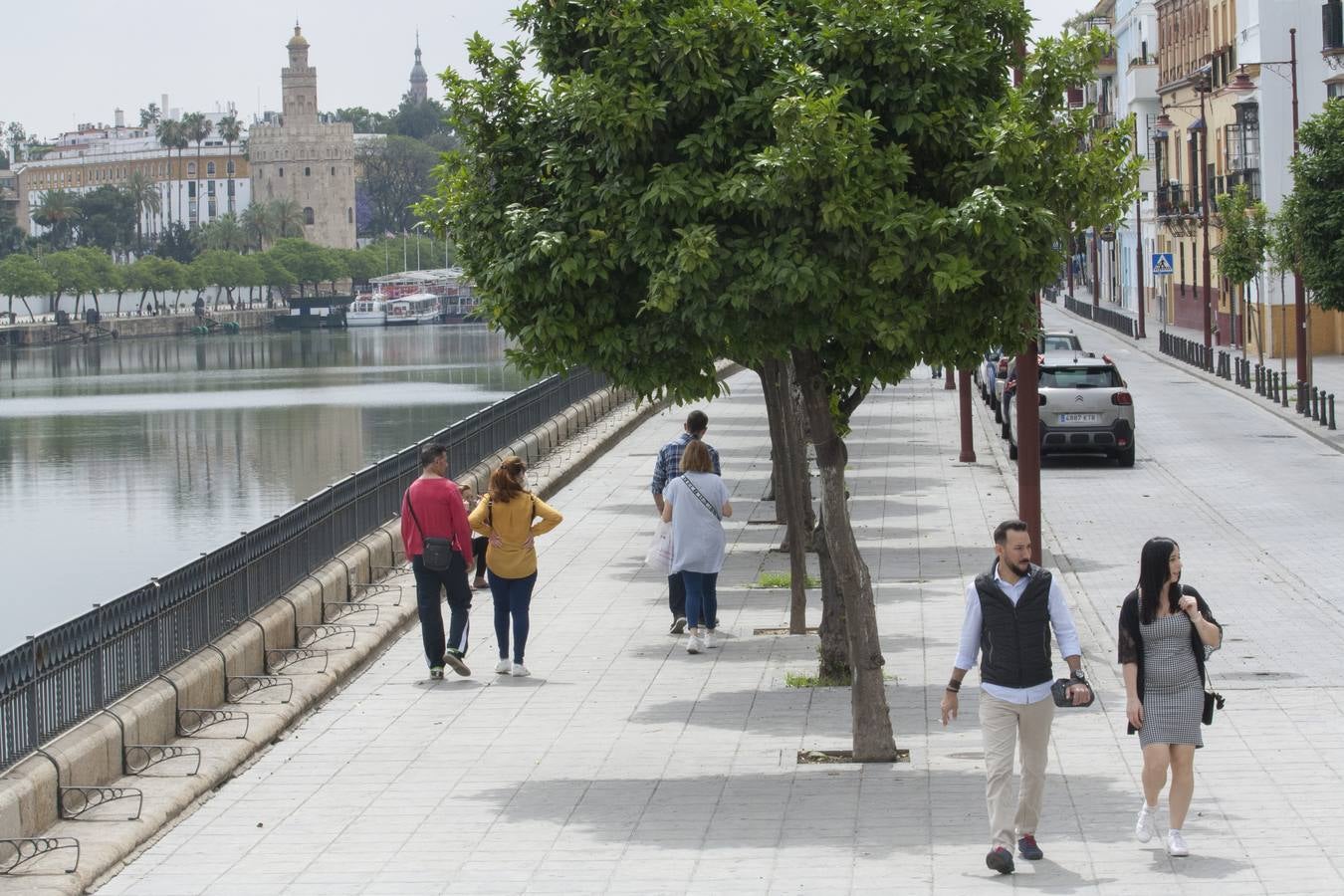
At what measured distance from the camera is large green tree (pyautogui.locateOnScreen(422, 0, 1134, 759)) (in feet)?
33.4

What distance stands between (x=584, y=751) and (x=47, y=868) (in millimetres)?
3406

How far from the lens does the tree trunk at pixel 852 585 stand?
10.7m

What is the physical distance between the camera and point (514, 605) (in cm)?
1348

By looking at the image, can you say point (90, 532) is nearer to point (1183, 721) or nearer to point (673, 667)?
point (673, 667)

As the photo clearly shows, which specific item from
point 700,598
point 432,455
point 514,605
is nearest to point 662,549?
point 700,598

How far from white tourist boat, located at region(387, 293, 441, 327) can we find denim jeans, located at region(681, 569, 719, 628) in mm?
172674

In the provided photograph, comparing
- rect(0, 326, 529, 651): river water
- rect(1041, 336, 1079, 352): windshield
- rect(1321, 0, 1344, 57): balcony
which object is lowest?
rect(0, 326, 529, 651): river water

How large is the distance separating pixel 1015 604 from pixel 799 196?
8.85 feet

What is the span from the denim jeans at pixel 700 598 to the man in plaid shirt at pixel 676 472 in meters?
0.46

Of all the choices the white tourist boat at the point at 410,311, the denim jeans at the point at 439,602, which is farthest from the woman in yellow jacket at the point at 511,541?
the white tourist boat at the point at 410,311

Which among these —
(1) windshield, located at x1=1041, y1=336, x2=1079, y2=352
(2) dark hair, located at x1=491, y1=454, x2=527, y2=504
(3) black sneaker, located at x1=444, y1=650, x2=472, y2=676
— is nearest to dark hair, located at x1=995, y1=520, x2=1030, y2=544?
(2) dark hair, located at x1=491, y1=454, x2=527, y2=504

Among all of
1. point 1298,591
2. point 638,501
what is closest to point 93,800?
point 1298,591

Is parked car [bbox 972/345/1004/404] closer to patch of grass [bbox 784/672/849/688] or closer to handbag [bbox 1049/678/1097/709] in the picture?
patch of grass [bbox 784/672/849/688]

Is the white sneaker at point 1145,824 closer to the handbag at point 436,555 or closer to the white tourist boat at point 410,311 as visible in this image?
the handbag at point 436,555
